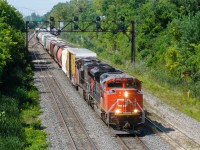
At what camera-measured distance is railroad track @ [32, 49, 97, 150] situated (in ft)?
65.6

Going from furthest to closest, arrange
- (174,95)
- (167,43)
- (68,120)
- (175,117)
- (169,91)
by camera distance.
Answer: (167,43), (169,91), (174,95), (175,117), (68,120)

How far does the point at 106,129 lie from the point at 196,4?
37513 mm

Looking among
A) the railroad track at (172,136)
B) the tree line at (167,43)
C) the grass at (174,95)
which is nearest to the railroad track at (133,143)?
the railroad track at (172,136)

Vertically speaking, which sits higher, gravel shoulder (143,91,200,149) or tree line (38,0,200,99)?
tree line (38,0,200,99)

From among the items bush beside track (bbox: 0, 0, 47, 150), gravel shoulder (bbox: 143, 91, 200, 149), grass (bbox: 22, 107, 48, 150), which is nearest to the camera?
bush beside track (bbox: 0, 0, 47, 150)

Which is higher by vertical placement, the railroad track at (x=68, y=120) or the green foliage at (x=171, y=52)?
the green foliage at (x=171, y=52)

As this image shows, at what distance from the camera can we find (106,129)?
894 inches

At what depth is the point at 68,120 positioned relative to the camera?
81.4 feet

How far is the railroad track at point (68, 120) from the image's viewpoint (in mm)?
19984

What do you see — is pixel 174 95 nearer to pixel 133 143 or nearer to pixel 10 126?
pixel 133 143

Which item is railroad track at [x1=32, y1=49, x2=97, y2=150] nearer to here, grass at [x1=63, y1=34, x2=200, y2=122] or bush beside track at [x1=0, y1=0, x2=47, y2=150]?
bush beside track at [x1=0, y1=0, x2=47, y2=150]

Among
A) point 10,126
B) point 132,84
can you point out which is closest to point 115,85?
point 132,84

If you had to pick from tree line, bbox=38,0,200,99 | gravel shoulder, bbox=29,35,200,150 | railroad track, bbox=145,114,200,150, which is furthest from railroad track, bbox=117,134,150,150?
tree line, bbox=38,0,200,99

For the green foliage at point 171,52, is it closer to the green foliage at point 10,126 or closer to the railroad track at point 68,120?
the railroad track at point 68,120
